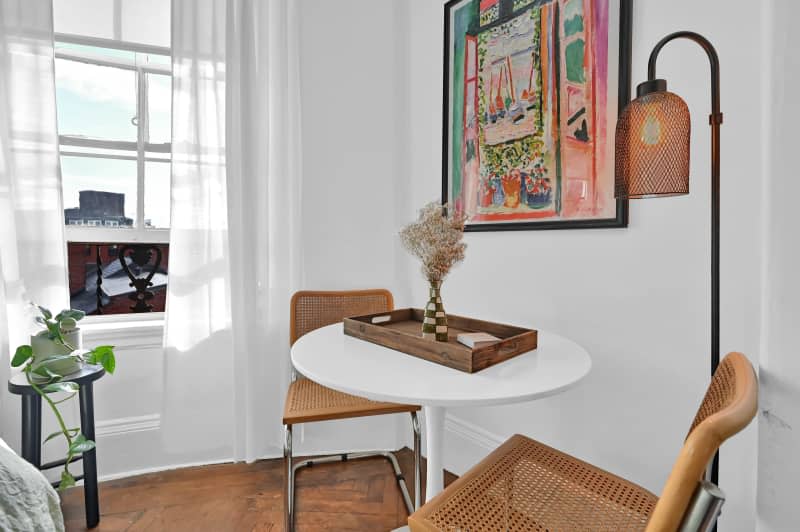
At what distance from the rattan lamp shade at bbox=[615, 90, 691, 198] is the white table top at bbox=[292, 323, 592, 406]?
501mm

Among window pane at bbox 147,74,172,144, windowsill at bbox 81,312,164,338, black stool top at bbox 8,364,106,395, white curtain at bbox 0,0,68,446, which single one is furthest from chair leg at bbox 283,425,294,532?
window pane at bbox 147,74,172,144

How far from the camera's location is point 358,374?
106 cm

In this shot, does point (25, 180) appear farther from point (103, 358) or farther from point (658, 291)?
point (658, 291)

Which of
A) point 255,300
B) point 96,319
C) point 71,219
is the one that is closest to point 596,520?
point 255,300

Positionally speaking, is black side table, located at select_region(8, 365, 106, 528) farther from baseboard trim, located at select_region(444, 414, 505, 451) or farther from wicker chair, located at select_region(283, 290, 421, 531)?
baseboard trim, located at select_region(444, 414, 505, 451)

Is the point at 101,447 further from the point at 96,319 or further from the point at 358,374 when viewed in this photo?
the point at 358,374

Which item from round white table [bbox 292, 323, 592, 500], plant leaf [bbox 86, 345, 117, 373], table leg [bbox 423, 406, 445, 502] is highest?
round white table [bbox 292, 323, 592, 500]

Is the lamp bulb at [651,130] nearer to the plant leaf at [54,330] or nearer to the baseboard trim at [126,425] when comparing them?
the plant leaf at [54,330]

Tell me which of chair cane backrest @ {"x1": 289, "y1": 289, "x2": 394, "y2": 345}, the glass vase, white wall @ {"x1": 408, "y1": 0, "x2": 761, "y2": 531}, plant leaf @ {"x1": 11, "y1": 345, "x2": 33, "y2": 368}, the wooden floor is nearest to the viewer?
white wall @ {"x1": 408, "y1": 0, "x2": 761, "y2": 531}

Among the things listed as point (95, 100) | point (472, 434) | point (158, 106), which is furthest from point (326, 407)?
point (95, 100)

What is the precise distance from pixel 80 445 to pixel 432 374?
1329 mm

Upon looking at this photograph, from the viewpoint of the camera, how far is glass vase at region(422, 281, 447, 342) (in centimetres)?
134

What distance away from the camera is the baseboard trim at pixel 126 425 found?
2014 millimetres

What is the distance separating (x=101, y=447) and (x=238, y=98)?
5.82ft
